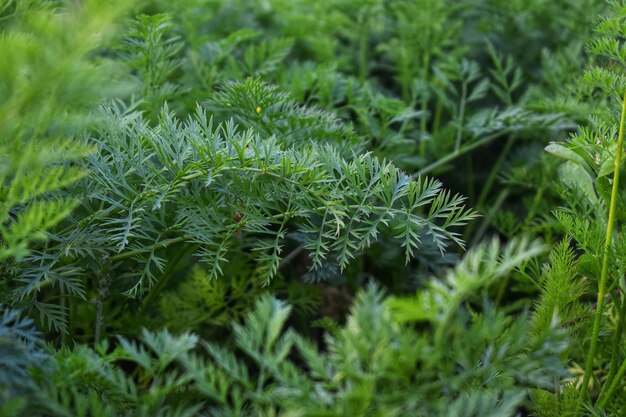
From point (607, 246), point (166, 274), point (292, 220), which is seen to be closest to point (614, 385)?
point (607, 246)

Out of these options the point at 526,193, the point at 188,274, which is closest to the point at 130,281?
the point at 188,274

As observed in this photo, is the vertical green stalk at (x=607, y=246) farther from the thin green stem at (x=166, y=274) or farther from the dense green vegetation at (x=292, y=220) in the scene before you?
the thin green stem at (x=166, y=274)

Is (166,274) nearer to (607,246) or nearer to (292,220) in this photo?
(292,220)

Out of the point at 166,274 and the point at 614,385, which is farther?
the point at 166,274

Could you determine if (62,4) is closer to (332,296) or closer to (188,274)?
(188,274)

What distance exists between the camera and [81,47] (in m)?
0.62

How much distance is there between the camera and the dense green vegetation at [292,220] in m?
0.62

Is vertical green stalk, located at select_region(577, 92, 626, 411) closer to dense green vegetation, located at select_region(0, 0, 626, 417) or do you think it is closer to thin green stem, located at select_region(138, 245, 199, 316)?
dense green vegetation, located at select_region(0, 0, 626, 417)

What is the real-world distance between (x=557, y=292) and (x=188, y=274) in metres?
0.56

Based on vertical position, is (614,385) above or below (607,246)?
below

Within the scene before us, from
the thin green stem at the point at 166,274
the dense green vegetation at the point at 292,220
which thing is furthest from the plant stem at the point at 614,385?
the thin green stem at the point at 166,274

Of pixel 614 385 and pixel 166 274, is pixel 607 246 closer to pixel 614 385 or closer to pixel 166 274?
pixel 614 385

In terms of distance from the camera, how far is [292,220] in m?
1.08

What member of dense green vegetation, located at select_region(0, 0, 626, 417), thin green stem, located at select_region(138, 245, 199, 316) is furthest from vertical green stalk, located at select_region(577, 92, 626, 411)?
thin green stem, located at select_region(138, 245, 199, 316)
